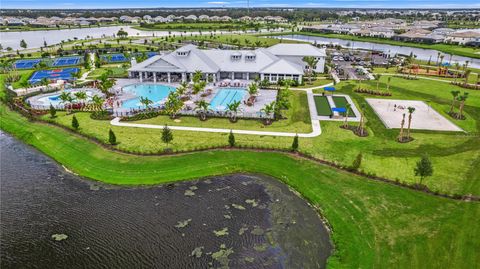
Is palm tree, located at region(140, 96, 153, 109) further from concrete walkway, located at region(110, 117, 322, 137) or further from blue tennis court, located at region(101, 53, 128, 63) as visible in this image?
blue tennis court, located at region(101, 53, 128, 63)

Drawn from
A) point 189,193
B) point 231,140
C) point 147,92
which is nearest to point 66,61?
point 147,92

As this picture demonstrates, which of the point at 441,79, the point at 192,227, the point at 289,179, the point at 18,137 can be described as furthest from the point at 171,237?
the point at 441,79

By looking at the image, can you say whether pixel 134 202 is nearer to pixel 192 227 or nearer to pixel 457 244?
pixel 192 227

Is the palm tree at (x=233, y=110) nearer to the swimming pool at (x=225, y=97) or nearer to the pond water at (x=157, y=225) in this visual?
the swimming pool at (x=225, y=97)

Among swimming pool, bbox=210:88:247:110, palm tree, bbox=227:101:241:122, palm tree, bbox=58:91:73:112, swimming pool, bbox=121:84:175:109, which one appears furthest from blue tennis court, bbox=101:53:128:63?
palm tree, bbox=227:101:241:122

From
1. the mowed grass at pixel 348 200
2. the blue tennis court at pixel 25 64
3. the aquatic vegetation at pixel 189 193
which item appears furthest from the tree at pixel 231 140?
the blue tennis court at pixel 25 64
